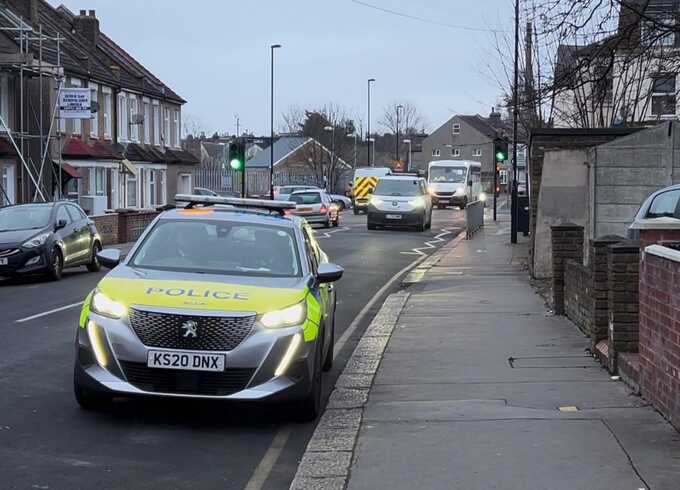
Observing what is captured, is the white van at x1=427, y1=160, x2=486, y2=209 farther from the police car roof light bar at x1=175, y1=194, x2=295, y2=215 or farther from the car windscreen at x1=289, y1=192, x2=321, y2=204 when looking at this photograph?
the police car roof light bar at x1=175, y1=194, x2=295, y2=215

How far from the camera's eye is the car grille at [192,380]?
7641 millimetres

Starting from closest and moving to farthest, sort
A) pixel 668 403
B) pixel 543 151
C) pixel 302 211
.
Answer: pixel 668 403
pixel 543 151
pixel 302 211

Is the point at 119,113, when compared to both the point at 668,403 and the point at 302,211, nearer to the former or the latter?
the point at 302,211

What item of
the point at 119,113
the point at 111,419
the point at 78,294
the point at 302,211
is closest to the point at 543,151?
the point at 78,294

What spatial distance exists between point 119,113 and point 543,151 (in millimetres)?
34208

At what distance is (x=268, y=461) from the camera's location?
6996 mm

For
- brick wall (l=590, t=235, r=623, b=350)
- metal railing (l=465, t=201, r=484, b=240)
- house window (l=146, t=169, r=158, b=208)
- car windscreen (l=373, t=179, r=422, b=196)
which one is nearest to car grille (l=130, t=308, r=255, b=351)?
brick wall (l=590, t=235, r=623, b=350)

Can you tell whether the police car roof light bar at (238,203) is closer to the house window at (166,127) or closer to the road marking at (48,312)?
the road marking at (48,312)

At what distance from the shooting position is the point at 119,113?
→ 50.4 metres

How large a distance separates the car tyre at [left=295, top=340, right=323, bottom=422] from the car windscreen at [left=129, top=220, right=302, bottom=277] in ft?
3.11

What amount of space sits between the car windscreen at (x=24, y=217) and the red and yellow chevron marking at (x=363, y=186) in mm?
38902

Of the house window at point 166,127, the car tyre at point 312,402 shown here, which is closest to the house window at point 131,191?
the house window at point 166,127

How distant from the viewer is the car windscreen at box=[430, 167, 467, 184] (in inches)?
2475

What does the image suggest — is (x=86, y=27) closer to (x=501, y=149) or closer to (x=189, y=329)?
(x=501, y=149)
